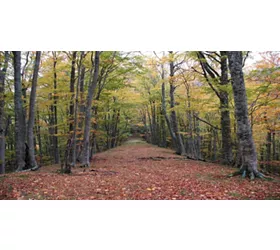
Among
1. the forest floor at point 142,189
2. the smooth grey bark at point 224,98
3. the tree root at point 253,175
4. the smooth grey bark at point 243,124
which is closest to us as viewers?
the forest floor at point 142,189

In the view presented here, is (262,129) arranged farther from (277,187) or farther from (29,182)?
(29,182)

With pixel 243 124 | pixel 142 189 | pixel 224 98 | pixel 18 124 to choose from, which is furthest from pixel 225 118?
pixel 18 124

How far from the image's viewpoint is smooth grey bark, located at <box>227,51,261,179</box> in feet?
11.1

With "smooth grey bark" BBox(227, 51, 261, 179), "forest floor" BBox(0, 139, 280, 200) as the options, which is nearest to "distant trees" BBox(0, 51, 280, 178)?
"smooth grey bark" BBox(227, 51, 261, 179)

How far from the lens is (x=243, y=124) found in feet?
11.6

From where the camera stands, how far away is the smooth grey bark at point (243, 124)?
11.1ft

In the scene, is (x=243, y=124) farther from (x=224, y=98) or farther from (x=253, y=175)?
(x=224, y=98)

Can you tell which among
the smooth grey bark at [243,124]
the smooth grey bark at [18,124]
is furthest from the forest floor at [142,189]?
the smooth grey bark at [18,124]

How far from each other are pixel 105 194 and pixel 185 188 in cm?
121

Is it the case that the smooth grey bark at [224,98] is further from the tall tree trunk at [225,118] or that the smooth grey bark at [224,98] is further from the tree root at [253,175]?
the tree root at [253,175]

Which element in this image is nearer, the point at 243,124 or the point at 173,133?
the point at 243,124

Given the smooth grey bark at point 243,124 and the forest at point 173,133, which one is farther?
the smooth grey bark at point 243,124

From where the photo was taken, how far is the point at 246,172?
3.40 metres
